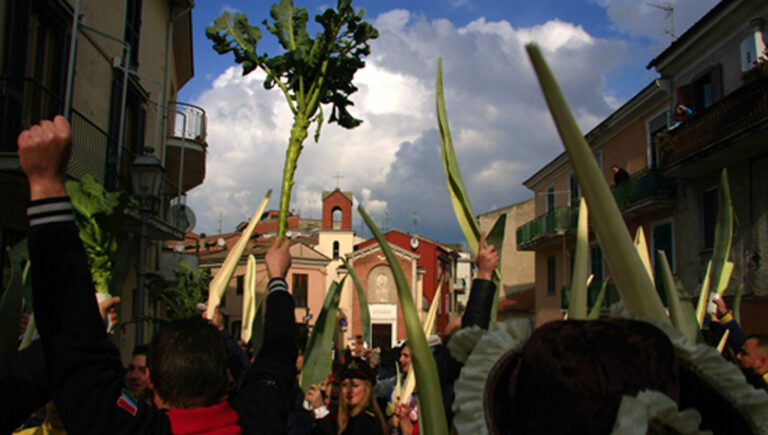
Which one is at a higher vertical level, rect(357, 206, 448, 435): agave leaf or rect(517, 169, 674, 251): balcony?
rect(517, 169, 674, 251): balcony

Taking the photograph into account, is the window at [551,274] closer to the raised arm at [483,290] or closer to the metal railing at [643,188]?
the metal railing at [643,188]

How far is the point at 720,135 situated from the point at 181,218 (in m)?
11.9

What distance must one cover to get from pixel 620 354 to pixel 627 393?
0.18 feet

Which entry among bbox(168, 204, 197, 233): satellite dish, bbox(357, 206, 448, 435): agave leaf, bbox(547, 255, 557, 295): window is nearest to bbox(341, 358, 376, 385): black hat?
bbox(357, 206, 448, 435): agave leaf

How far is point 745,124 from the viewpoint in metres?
12.6

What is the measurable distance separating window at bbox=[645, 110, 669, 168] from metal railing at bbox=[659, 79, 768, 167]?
1.66 m

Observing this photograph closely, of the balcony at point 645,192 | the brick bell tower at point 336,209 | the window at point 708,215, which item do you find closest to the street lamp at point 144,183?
the window at point 708,215

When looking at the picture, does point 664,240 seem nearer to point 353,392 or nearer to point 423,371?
point 353,392

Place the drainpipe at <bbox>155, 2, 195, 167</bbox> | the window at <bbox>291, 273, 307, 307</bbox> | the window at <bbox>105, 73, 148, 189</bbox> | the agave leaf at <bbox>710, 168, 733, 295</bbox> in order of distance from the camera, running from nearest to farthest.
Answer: the agave leaf at <bbox>710, 168, 733, 295</bbox> → the window at <bbox>105, 73, 148, 189</bbox> → the drainpipe at <bbox>155, 2, 195, 167</bbox> → the window at <bbox>291, 273, 307, 307</bbox>

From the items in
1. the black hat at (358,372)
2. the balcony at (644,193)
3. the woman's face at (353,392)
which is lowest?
the woman's face at (353,392)

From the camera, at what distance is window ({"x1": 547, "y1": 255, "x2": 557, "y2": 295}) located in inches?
996

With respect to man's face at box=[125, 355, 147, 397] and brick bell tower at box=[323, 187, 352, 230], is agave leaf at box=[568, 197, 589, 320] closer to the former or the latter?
man's face at box=[125, 355, 147, 397]

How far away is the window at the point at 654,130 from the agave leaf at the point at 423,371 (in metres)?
17.8

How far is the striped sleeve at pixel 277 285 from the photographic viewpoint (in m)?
2.30
